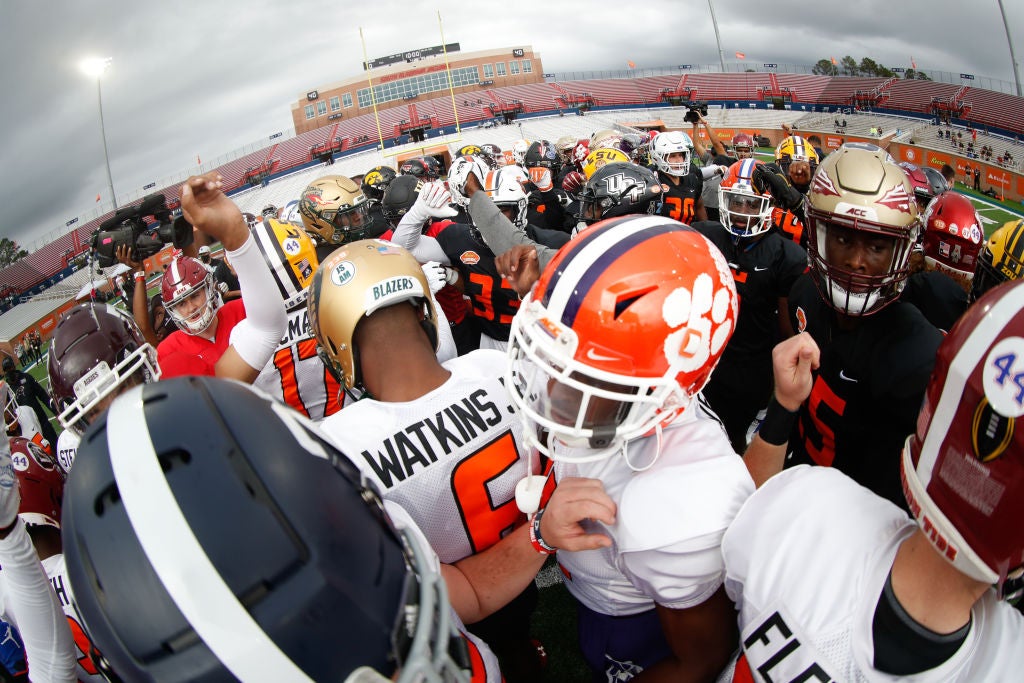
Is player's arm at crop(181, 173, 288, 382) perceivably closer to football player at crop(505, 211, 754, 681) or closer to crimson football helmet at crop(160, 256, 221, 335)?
crimson football helmet at crop(160, 256, 221, 335)

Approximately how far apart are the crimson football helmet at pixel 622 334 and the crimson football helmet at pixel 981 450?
0.67 m

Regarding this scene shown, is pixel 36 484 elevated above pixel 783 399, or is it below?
below

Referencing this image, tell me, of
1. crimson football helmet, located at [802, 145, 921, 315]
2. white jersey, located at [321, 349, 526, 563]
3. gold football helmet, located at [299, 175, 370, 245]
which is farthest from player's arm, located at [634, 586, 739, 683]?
gold football helmet, located at [299, 175, 370, 245]

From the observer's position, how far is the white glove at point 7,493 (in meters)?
1.55

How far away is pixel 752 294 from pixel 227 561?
12.5 ft

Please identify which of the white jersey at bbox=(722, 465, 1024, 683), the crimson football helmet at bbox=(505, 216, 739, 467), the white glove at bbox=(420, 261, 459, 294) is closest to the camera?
the white jersey at bbox=(722, 465, 1024, 683)

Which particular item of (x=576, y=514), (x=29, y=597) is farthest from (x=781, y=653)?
(x=29, y=597)

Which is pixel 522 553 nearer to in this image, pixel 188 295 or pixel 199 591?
pixel 199 591

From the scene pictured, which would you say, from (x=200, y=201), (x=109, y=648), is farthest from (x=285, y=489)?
(x=200, y=201)

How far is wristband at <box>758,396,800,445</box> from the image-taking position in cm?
180

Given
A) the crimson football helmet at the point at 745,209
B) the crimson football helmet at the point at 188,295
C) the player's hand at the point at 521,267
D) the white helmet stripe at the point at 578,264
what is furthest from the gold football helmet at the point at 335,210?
the white helmet stripe at the point at 578,264

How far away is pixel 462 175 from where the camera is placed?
4.83 metres

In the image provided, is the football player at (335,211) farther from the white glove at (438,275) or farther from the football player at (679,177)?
the football player at (679,177)

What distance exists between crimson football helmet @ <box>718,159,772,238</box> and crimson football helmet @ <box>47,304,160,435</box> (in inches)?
152
